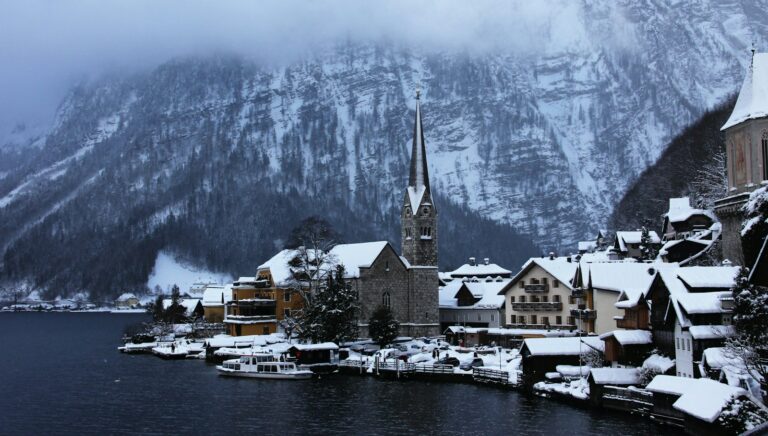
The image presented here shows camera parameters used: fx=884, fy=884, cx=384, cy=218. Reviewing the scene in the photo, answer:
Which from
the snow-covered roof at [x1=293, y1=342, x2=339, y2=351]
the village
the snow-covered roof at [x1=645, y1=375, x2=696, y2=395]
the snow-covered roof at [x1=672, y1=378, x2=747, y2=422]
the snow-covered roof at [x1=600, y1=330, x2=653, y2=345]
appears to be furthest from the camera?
the snow-covered roof at [x1=293, y1=342, x2=339, y2=351]

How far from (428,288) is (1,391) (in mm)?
49921

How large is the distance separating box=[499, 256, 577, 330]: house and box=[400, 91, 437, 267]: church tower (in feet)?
44.4

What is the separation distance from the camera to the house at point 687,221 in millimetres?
89125

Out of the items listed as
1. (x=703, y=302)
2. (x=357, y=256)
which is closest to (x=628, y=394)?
(x=703, y=302)

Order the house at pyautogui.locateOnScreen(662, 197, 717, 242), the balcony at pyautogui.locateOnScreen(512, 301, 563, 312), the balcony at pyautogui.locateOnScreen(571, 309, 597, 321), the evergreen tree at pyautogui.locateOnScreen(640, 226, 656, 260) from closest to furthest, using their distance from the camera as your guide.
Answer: the balcony at pyautogui.locateOnScreen(571, 309, 597, 321) < the house at pyautogui.locateOnScreen(662, 197, 717, 242) < the balcony at pyautogui.locateOnScreen(512, 301, 563, 312) < the evergreen tree at pyautogui.locateOnScreen(640, 226, 656, 260)

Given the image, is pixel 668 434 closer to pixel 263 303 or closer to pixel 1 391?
pixel 1 391

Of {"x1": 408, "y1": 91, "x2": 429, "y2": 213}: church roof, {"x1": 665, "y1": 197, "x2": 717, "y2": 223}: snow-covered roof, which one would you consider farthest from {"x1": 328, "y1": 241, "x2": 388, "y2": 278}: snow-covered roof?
{"x1": 665, "y1": 197, "x2": 717, "y2": 223}: snow-covered roof

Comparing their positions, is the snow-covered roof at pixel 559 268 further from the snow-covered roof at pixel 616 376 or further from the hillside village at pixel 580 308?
the snow-covered roof at pixel 616 376

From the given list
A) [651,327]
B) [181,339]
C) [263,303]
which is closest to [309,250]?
[263,303]

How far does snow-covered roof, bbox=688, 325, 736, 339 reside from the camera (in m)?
50.8

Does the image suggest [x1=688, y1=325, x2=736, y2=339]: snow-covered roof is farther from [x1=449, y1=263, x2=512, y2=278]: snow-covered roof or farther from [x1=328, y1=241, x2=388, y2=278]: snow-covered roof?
[x1=449, y1=263, x2=512, y2=278]: snow-covered roof

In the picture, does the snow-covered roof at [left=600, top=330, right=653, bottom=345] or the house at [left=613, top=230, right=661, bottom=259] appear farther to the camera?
the house at [left=613, top=230, right=661, bottom=259]

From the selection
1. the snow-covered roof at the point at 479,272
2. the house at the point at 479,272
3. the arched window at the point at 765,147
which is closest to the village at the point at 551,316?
the arched window at the point at 765,147

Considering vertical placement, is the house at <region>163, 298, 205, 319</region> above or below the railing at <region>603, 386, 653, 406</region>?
above
